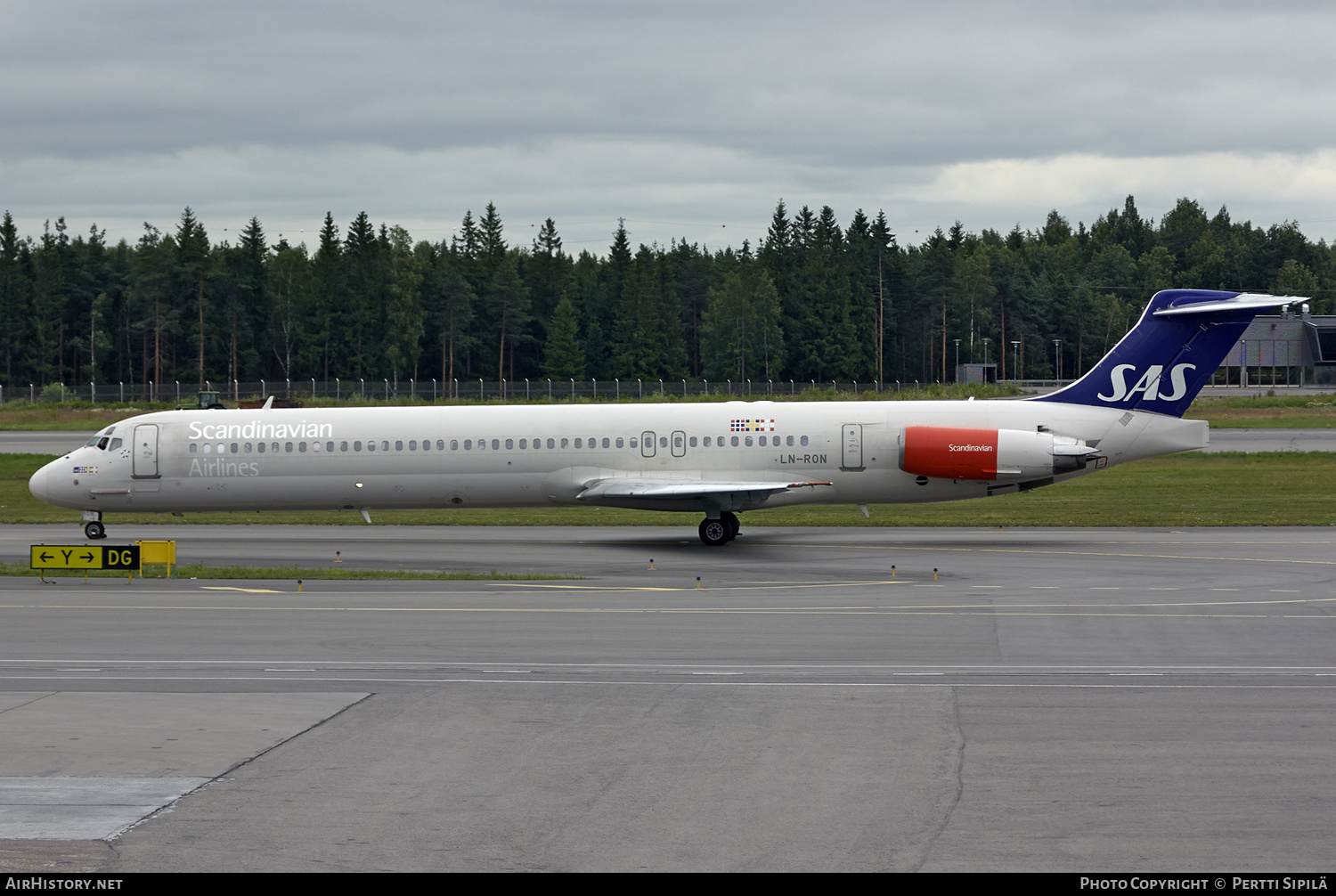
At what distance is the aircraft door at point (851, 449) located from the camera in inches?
1275

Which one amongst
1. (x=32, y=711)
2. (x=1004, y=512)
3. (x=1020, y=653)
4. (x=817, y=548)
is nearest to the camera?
(x=32, y=711)

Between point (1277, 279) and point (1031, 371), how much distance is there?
48.9m

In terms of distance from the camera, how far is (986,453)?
104 ft

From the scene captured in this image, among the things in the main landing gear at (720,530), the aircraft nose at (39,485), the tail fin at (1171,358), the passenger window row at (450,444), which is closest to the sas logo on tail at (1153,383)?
the tail fin at (1171,358)

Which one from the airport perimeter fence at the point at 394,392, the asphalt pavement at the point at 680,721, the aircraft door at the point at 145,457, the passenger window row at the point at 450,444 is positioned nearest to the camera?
the asphalt pavement at the point at 680,721

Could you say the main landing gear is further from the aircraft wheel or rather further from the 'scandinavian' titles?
the 'scandinavian' titles

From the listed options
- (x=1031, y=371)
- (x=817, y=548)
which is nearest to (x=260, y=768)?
(x=817, y=548)

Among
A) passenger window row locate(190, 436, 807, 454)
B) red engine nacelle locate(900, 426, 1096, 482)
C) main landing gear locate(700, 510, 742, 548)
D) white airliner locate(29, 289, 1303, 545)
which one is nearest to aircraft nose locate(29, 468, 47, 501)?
white airliner locate(29, 289, 1303, 545)

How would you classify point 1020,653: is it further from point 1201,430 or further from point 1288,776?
point 1201,430

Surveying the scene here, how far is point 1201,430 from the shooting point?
32.3 m

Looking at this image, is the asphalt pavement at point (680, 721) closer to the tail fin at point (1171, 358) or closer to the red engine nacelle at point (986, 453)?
the red engine nacelle at point (986, 453)

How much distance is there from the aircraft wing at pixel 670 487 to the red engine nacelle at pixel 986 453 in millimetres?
2417

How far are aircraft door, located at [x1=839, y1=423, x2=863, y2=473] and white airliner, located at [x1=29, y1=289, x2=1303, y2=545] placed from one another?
0.04 meters

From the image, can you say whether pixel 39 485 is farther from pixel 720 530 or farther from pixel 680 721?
pixel 680 721
